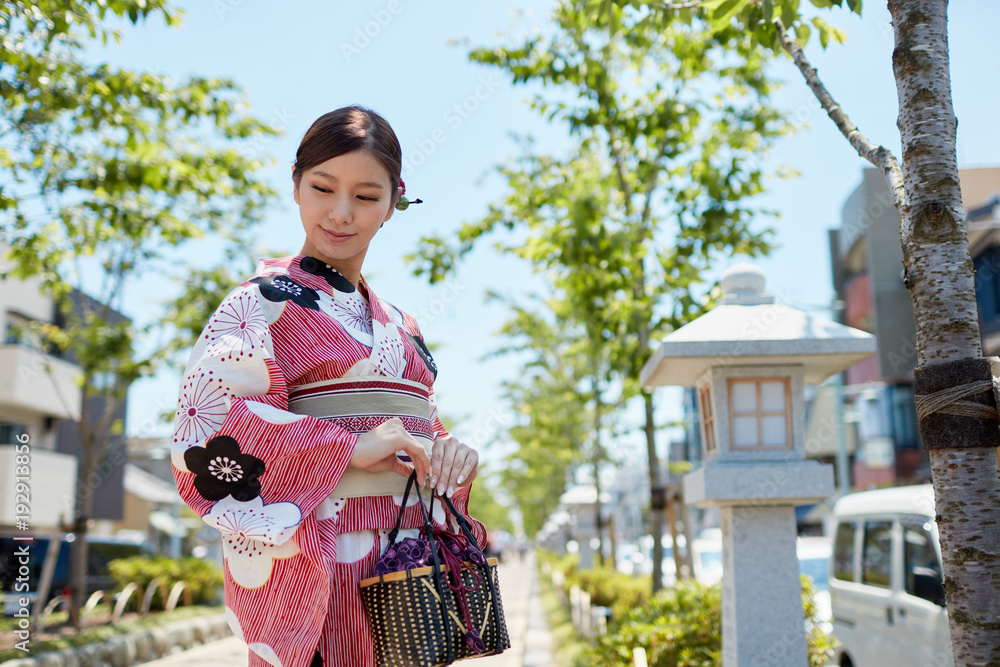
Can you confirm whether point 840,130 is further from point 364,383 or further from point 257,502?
point 257,502

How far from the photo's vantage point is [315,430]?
1603 millimetres

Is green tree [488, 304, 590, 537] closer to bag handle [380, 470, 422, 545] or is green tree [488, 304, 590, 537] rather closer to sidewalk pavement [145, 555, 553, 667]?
sidewalk pavement [145, 555, 553, 667]

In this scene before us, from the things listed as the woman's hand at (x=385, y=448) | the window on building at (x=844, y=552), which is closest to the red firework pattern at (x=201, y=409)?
the woman's hand at (x=385, y=448)

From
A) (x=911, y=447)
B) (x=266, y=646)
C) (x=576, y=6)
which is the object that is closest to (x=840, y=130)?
(x=266, y=646)

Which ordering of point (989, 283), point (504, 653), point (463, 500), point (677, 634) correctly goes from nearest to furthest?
point (463, 500)
point (677, 634)
point (504, 653)
point (989, 283)

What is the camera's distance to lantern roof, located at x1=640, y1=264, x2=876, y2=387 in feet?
13.4

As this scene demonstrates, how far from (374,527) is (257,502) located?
25 centimetres

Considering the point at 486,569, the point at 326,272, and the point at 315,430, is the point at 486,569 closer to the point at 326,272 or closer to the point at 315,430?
the point at 315,430

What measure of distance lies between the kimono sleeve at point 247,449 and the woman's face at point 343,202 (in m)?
0.36

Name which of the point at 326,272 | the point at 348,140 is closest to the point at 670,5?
the point at 348,140

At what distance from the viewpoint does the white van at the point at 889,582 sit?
5.34 metres

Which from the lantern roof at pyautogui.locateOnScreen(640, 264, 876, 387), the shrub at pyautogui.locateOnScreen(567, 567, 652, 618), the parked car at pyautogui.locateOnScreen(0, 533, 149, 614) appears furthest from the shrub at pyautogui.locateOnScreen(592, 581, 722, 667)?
the parked car at pyautogui.locateOnScreen(0, 533, 149, 614)

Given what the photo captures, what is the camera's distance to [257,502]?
157 centimetres

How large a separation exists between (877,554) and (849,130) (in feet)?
14.8
